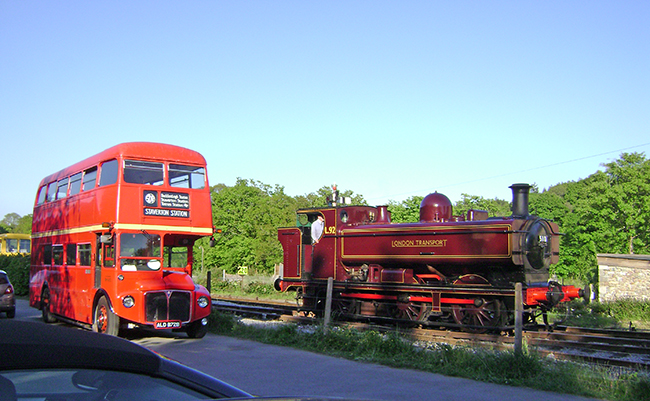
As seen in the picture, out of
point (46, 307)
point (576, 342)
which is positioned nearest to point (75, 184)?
point (46, 307)

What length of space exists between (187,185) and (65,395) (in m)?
11.1

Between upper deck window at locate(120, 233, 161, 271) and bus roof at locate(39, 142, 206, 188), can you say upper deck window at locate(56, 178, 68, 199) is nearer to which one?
bus roof at locate(39, 142, 206, 188)

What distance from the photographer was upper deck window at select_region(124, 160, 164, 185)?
12.6 m

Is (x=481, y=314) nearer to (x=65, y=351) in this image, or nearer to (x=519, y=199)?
(x=519, y=199)

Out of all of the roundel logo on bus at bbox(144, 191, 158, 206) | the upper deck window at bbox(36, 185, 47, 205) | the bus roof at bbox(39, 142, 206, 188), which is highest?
the bus roof at bbox(39, 142, 206, 188)

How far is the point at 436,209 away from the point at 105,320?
932cm

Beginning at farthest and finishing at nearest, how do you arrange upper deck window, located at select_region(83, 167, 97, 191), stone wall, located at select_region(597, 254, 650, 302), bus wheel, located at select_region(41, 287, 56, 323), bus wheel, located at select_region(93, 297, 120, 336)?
stone wall, located at select_region(597, 254, 650, 302)
bus wheel, located at select_region(41, 287, 56, 323)
upper deck window, located at select_region(83, 167, 97, 191)
bus wheel, located at select_region(93, 297, 120, 336)

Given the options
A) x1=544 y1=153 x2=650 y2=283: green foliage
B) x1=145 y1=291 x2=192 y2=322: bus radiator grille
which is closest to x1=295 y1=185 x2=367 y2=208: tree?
x1=544 y1=153 x2=650 y2=283: green foliage

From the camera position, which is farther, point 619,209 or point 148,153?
point 619,209

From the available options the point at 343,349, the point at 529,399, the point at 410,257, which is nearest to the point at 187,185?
the point at 343,349

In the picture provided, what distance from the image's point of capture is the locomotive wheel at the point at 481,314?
46.9 ft

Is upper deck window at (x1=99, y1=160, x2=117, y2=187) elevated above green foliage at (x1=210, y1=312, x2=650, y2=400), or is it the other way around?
upper deck window at (x1=99, y1=160, x2=117, y2=187)

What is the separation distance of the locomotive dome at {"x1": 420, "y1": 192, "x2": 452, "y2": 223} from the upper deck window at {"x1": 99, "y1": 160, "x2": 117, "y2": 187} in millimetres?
8584

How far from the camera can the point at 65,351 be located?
8.02 ft
